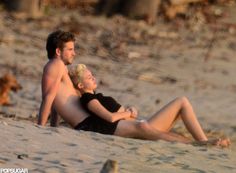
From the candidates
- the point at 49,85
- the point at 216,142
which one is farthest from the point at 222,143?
the point at 49,85

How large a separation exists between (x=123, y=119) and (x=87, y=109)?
1.08ft

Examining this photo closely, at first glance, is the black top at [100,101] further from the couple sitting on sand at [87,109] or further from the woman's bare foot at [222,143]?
the woman's bare foot at [222,143]

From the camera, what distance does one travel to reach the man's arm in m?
9.41

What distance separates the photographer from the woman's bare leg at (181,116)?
9.52 metres

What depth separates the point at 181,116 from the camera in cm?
962

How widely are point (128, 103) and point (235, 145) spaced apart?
3.58 meters

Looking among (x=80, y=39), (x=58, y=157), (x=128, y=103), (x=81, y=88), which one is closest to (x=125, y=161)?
(x=58, y=157)

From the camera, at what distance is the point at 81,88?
377 inches

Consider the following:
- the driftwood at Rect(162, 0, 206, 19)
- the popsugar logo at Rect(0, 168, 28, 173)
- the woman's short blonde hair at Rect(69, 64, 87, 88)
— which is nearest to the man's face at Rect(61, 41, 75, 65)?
the woman's short blonde hair at Rect(69, 64, 87, 88)

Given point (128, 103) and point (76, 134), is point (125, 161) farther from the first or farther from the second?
point (128, 103)

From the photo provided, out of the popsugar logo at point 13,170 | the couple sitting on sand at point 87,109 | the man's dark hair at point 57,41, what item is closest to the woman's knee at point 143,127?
the couple sitting on sand at point 87,109

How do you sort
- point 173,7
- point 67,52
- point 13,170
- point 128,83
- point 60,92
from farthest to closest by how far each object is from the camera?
point 173,7, point 128,83, point 67,52, point 60,92, point 13,170

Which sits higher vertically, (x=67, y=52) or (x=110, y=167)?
(x=67, y=52)

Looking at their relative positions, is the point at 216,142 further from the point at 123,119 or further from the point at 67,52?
the point at 67,52
